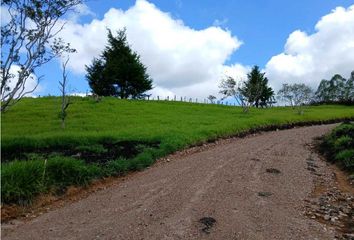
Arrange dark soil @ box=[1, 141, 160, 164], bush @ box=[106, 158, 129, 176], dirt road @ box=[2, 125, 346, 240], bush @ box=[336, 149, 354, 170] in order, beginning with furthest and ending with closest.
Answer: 1. bush @ box=[336, 149, 354, 170]
2. dark soil @ box=[1, 141, 160, 164]
3. bush @ box=[106, 158, 129, 176]
4. dirt road @ box=[2, 125, 346, 240]

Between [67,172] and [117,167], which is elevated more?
[67,172]

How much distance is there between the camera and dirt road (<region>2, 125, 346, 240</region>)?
8.65 metres

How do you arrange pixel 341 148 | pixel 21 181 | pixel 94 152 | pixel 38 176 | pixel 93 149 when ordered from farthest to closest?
pixel 341 148 → pixel 93 149 → pixel 94 152 → pixel 38 176 → pixel 21 181

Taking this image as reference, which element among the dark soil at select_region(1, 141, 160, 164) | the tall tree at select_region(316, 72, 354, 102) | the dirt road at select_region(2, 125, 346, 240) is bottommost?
the dirt road at select_region(2, 125, 346, 240)

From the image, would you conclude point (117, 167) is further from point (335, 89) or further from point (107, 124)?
point (335, 89)

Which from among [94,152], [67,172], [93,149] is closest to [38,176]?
[67,172]

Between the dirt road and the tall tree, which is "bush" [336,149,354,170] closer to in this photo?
the dirt road

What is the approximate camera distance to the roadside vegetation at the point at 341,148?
16223mm

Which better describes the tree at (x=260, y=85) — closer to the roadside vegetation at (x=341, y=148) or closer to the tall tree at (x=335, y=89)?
the tall tree at (x=335, y=89)

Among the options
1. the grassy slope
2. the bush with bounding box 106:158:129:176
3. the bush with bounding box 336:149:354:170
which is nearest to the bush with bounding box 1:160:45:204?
the bush with bounding box 106:158:129:176

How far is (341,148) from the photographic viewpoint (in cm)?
1861

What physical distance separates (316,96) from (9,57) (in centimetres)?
7069

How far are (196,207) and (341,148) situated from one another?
10861 mm

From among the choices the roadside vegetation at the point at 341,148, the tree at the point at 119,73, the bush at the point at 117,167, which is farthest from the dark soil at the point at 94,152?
the tree at the point at 119,73
